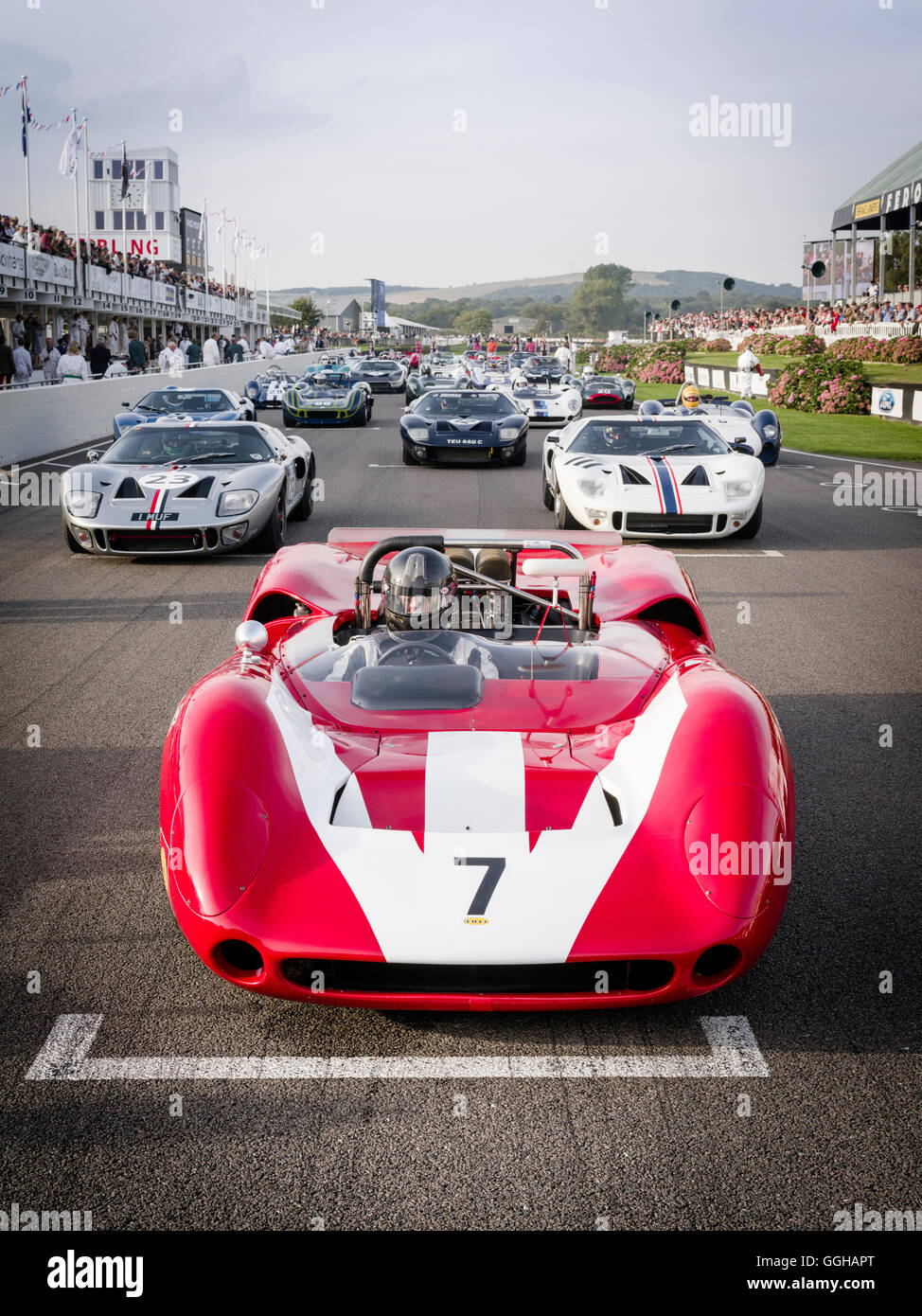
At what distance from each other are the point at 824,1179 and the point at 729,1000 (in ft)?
2.75

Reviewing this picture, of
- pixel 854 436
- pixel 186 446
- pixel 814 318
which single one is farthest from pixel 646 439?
pixel 814 318

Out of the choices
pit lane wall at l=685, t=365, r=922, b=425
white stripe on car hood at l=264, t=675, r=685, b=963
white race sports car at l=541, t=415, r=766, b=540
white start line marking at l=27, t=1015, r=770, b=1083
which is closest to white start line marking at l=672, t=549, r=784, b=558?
white race sports car at l=541, t=415, r=766, b=540

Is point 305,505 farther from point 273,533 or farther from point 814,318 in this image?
point 814,318

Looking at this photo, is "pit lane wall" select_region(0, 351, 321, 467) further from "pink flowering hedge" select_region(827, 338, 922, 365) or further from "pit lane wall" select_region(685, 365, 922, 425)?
"pink flowering hedge" select_region(827, 338, 922, 365)

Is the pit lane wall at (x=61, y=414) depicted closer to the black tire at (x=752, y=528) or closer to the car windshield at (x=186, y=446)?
the car windshield at (x=186, y=446)

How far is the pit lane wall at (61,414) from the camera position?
749 inches

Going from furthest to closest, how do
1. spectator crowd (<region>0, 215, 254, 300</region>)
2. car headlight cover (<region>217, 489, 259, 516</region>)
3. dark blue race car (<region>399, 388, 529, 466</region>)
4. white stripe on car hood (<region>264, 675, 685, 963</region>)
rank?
1. spectator crowd (<region>0, 215, 254, 300</region>)
2. dark blue race car (<region>399, 388, 529, 466</region>)
3. car headlight cover (<region>217, 489, 259, 516</region>)
4. white stripe on car hood (<region>264, 675, 685, 963</region>)

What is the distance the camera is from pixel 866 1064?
133 inches

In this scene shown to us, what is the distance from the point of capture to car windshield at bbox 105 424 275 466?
38.4 ft

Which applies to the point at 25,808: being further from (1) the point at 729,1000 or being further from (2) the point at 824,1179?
(2) the point at 824,1179

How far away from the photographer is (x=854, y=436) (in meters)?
24.8

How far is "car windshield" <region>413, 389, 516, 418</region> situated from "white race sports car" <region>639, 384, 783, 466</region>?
413 centimetres
